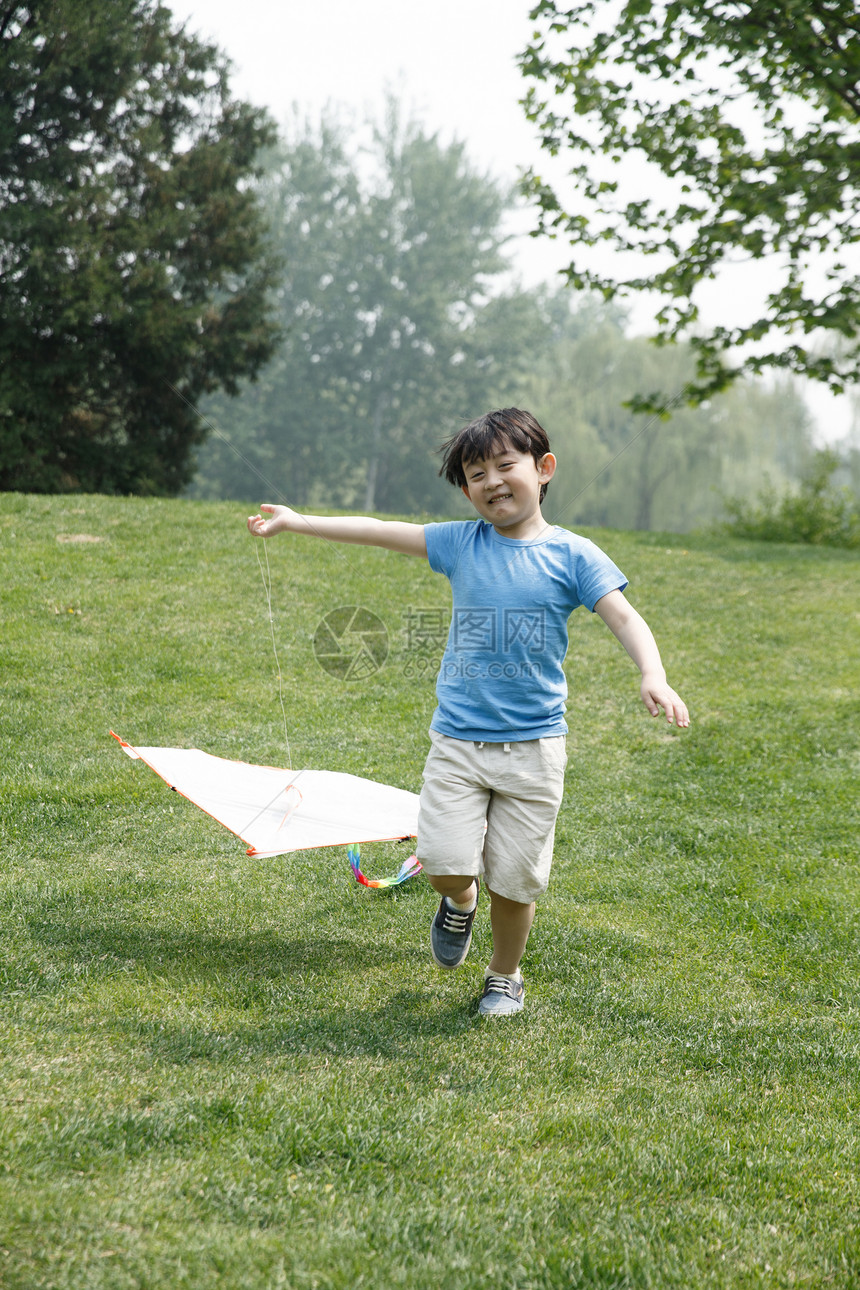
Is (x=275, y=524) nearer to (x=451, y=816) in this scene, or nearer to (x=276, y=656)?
(x=451, y=816)

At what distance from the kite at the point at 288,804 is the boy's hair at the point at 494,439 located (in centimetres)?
122

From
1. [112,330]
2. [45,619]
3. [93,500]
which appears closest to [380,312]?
[112,330]

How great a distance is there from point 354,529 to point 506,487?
0.51 metres

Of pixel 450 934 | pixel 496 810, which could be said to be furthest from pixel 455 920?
pixel 496 810

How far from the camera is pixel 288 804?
139 inches

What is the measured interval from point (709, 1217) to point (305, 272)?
43.8 m

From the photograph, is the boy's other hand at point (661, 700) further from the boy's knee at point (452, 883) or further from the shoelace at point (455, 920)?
the shoelace at point (455, 920)

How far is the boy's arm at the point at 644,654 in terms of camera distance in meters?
2.41

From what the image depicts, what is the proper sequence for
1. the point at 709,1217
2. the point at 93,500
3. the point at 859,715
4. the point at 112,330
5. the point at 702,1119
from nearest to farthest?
the point at 709,1217 < the point at 702,1119 < the point at 859,715 < the point at 93,500 < the point at 112,330

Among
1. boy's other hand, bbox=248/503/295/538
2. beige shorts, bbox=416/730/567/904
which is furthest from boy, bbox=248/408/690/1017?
boy's other hand, bbox=248/503/295/538

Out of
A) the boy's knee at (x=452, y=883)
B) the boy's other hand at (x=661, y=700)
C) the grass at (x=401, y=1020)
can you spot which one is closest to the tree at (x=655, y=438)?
the grass at (x=401, y=1020)

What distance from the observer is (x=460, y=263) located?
1684 inches

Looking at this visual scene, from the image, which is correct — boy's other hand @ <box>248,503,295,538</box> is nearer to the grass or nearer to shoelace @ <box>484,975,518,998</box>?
the grass

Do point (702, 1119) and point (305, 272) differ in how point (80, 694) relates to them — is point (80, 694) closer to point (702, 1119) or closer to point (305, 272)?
point (702, 1119)
